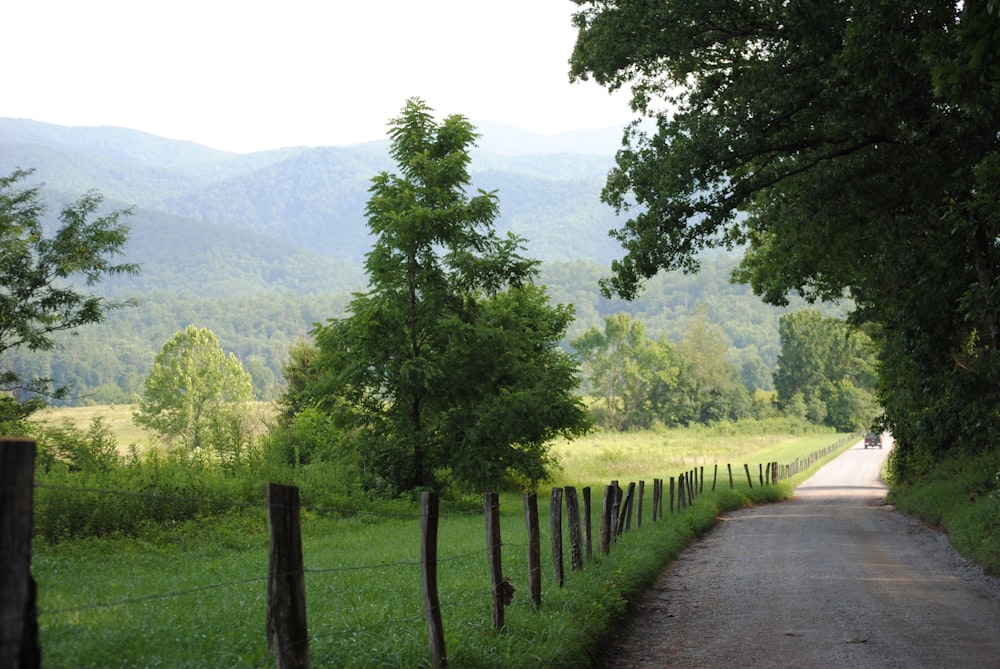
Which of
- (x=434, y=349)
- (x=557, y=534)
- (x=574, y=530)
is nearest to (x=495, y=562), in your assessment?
(x=557, y=534)

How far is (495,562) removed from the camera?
894 cm

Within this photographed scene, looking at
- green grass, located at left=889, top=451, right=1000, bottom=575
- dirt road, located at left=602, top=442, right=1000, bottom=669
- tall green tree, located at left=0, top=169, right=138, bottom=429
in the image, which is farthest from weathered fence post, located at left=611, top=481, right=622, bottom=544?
tall green tree, located at left=0, top=169, right=138, bottom=429

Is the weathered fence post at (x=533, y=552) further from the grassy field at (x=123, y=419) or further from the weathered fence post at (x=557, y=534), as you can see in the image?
the grassy field at (x=123, y=419)

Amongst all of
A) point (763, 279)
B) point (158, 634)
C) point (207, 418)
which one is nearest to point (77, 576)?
point (158, 634)

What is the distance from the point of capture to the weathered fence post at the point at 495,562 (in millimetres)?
8781

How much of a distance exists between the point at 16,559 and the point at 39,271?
27.9 m

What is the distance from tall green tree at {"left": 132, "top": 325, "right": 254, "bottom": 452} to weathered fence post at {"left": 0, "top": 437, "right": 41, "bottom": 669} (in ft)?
288

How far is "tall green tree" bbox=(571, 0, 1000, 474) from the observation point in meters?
14.4

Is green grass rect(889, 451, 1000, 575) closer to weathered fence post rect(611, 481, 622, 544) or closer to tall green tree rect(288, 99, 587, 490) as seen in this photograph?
weathered fence post rect(611, 481, 622, 544)

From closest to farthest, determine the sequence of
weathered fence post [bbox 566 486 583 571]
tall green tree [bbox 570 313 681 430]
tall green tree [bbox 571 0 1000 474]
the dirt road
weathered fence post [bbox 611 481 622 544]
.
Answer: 1. the dirt road
2. weathered fence post [bbox 566 486 583 571]
3. tall green tree [bbox 571 0 1000 474]
4. weathered fence post [bbox 611 481 622 544]
5. tall green tree [bbox 570 313 681 430]

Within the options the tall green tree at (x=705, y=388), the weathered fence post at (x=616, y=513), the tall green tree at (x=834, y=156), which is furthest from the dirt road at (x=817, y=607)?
the tall green tree at (x=705, y=388)

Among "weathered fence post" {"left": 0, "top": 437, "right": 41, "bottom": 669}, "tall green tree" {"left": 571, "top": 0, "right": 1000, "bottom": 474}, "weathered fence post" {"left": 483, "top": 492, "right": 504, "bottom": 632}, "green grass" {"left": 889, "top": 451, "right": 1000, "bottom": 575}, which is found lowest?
"green grass" {"left": 889, "top": 451, "right": 1000, "bottom": 575}

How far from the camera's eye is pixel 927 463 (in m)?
33.0

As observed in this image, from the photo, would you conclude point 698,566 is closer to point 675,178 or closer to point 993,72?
point 675,178
